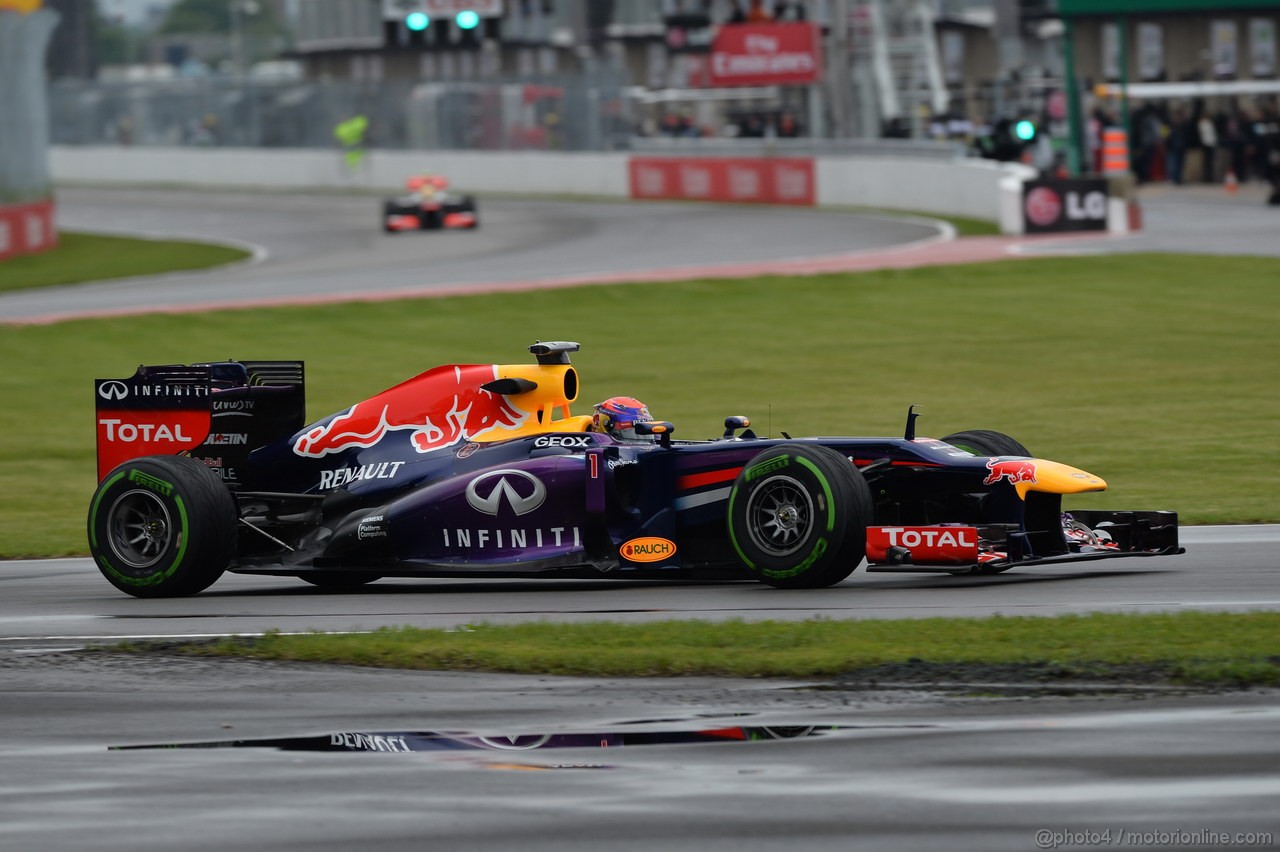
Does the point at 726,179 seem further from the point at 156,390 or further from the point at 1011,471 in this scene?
the point at 1011,471

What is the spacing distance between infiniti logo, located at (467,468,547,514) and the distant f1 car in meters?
33.6

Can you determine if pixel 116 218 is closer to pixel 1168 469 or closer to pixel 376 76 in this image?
pixel 376 76

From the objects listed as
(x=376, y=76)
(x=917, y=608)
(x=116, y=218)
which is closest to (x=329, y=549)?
(x=917, y=608)

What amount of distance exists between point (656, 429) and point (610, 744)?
11.8 feet

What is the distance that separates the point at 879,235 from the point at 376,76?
4709 cm

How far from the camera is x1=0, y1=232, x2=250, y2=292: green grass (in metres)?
38.0

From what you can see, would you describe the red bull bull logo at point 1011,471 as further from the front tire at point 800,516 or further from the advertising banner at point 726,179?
the advertising banner at point 726,179

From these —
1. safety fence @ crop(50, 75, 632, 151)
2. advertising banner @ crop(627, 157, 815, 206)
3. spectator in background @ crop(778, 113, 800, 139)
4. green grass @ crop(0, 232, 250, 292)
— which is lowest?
green grass @ crop(0, 232, 250, 292)

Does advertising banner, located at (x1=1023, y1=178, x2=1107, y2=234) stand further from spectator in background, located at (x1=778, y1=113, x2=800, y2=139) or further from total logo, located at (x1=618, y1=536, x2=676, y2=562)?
total logo, located at (x1=618, y1=536, x2=676, y2=562)

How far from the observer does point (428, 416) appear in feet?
36.9

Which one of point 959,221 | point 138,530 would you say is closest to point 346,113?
point 959,221

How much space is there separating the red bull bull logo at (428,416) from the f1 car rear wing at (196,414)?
0.29 m

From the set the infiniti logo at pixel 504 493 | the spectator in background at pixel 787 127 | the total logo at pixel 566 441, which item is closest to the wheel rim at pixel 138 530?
the infiniti logo at pixel 504 493

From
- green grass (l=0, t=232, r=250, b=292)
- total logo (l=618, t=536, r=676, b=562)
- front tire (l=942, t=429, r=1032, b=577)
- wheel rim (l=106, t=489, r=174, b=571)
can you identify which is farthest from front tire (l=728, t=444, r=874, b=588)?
green grass (l=0, t=232, r=250, b=292)
